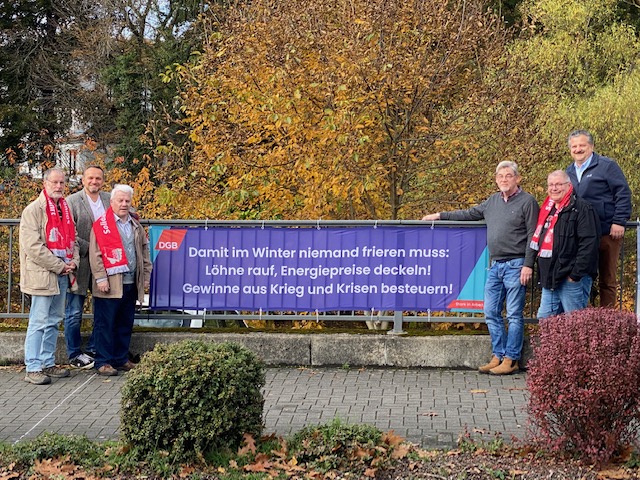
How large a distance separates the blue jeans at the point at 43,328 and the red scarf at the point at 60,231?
260 millimetres

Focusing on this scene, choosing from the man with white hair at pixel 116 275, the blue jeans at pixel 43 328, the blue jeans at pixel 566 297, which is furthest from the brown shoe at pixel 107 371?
the blue jeans at pixel 566 297

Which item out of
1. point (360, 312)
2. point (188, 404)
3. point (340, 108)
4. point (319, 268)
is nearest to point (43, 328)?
point (319, 268)

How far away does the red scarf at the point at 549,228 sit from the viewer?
858 centimetres

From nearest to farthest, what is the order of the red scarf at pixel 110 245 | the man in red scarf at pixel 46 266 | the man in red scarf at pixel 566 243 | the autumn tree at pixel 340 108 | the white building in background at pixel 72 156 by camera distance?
the man in red scarf at pixel 566 243
the man in red scarf at pixel 46 266
the red scarf at pixel 110 245
the autumn tree at pixel 340 108
the white building in background at pixel 72 156

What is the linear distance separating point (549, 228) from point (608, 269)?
90cm

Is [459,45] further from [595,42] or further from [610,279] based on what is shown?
[595,42]

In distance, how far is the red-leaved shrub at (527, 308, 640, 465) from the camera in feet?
18.3

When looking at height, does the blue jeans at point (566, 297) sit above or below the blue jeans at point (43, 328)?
above

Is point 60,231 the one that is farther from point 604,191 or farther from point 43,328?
point 604,191

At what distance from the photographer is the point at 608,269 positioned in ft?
29.9

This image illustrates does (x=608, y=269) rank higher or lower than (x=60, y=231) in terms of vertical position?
lower

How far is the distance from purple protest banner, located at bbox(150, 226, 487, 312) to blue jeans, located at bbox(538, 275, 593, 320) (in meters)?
0.89

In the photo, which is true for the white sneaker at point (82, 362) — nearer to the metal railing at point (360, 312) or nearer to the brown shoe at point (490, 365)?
the metal railing at point (360, 312)

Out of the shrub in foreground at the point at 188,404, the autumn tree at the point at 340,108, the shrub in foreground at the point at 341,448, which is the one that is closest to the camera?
the shrub in foreground at the point at 341,448
